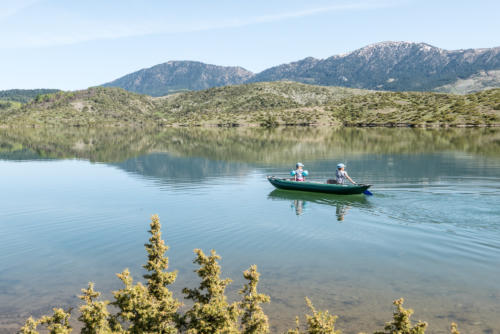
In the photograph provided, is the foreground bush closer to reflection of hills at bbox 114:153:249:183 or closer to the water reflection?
the water reflection

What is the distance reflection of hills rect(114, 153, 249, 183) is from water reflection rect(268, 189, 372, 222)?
14.0 meters

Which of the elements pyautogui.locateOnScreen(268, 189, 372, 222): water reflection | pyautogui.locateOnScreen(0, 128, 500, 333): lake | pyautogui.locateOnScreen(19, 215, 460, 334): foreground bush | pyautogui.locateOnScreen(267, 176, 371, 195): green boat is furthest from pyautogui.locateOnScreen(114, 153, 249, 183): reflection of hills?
pyautogui.locateOnScreen(19, 215, 460, 334): foreground bush

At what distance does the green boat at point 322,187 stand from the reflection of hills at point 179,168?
13279mm

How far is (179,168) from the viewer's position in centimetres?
6025

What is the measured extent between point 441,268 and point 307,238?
8.19 m

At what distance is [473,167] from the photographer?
52.8m

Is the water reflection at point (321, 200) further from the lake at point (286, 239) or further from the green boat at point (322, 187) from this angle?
the green boat at point (322, 187)

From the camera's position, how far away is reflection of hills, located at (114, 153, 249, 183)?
52594 mm

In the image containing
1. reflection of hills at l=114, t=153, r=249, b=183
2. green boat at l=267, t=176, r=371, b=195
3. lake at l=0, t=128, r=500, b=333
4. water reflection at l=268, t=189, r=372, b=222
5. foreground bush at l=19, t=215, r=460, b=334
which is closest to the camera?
foreground bush at l=19, t=215, r=460, b=334

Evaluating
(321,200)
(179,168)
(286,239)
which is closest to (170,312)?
(286,239)

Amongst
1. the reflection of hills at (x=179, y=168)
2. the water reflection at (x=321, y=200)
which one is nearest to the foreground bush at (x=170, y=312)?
the water reflection at (x=321, y=200)

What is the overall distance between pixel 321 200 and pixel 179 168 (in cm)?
2978

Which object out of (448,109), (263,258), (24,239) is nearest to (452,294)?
(263,258)

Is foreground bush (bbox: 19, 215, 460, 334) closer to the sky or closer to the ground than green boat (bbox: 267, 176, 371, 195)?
closer to the sky
